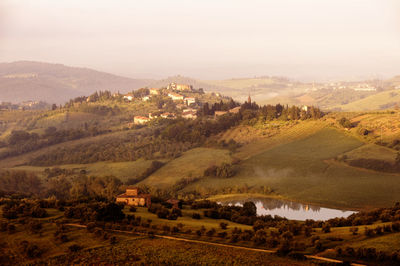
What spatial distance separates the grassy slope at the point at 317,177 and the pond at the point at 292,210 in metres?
1.71

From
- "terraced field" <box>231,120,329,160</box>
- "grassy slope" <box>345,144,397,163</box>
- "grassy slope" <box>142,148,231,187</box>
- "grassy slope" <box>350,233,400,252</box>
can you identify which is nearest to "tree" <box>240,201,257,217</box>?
"grassy slope" <box>350,233,400,252</box>

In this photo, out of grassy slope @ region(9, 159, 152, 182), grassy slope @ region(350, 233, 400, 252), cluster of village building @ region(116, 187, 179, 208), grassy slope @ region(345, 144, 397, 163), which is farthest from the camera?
grassy slope @ region(9, 159, 152, 182)

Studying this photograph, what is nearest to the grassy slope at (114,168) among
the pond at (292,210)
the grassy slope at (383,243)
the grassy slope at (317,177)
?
the grassy slope at (317,177)

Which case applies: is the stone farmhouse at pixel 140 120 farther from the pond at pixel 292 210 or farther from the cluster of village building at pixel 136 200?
the cluster of village building at pixel 136 200

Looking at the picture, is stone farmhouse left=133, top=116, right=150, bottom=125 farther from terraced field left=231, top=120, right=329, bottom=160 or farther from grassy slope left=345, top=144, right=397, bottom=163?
grassy slope left=345, top=144, right=397, bottom=163

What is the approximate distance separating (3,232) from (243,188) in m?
46.9

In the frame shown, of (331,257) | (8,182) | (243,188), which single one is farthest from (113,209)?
(8,182)

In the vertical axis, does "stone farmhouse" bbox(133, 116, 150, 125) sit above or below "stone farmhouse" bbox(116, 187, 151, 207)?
above

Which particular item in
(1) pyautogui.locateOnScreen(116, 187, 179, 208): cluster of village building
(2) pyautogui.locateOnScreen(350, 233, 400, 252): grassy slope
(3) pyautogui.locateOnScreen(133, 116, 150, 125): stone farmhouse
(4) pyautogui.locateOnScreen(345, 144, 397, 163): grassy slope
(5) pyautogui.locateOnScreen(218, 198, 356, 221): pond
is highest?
(3) pyautogui.locateOnScreen(133, 116, 150, 125): stone farmhouse

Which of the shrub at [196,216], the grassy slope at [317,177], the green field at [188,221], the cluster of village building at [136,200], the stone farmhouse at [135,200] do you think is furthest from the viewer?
the grassy slope at [317,177]

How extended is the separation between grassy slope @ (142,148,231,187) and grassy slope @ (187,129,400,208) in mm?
5524

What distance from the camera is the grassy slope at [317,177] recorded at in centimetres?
6391

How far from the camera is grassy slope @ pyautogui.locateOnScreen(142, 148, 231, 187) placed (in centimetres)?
8650

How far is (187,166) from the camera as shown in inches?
3671
